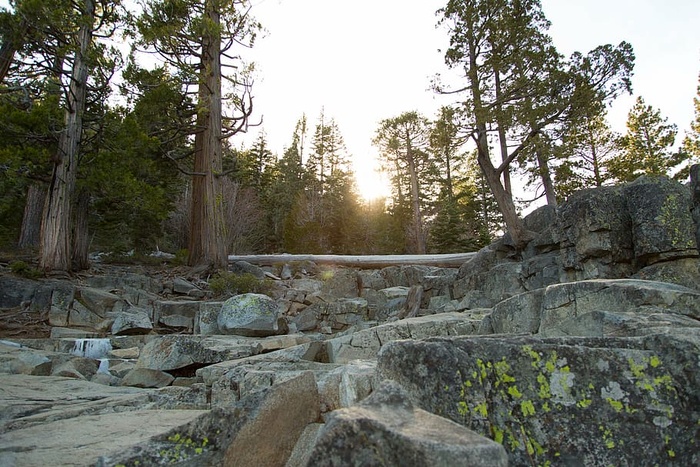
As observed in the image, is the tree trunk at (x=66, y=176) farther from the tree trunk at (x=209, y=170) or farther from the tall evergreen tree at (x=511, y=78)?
the tall evergreen tree at (x=511, y=78)

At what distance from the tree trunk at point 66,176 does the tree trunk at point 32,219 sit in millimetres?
4908

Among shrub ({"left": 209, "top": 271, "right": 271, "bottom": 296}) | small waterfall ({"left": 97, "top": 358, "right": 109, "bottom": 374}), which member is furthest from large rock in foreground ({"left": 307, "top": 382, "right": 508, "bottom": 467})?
shrub ({"left": 209, "top": 271, "right": 271, "bottom": 296})

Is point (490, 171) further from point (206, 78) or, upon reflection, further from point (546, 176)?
point (206, 78)

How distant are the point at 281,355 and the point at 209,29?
574 inches

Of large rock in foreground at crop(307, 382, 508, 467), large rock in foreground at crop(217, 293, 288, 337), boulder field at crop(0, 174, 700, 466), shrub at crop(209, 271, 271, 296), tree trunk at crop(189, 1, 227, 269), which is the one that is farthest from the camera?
tree trunk at crop(189, 1, 227, 269)

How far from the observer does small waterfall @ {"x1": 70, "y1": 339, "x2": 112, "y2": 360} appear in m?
8.44

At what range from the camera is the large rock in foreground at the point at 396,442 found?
1179mm

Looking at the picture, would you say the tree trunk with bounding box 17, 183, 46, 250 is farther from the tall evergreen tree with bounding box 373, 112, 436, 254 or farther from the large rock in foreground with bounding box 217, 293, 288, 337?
the tall evergreen tree with bounding box 373, 112, 436, 254

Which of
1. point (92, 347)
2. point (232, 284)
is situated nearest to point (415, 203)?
point (232, 284)

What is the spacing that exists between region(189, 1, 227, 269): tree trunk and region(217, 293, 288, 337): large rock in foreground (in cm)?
689

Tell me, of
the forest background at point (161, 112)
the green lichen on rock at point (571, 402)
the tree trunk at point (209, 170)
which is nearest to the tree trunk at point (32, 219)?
the forest background at point (161, 112)

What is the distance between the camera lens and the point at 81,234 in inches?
608

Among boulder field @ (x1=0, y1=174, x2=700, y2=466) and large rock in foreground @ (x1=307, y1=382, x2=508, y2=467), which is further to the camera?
boulder field @ (x1=0, y1=174, x2=700, y2=466)

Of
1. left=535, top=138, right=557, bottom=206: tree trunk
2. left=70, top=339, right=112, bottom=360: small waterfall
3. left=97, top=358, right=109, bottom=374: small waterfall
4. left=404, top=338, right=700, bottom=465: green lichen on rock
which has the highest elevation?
left=535, top=138, right=557, bottom=206: tree trunk
